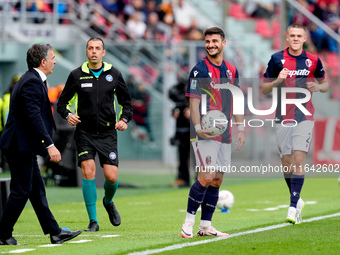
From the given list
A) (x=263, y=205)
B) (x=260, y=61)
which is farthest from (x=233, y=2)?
(x=263, y=205)

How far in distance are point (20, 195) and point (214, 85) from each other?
7.13ft

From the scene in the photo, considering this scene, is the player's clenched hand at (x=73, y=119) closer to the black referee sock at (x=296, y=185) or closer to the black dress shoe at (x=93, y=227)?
the black dress shoe at (x=93, y=227)

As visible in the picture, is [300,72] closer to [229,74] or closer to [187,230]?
[229,74]

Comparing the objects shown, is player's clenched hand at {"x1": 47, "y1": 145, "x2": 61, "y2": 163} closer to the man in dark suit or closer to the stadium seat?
the man in dark suit

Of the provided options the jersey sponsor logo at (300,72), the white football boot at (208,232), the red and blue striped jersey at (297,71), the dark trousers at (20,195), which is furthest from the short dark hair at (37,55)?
the jersey sponsor logo at (300,72)

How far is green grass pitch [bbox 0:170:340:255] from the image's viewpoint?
26.8 ft

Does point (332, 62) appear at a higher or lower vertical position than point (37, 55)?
lower

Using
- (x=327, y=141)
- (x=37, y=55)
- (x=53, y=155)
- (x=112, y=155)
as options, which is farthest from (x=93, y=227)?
(x=327, y=141)

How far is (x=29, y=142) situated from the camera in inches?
326

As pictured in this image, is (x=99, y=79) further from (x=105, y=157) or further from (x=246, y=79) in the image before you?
(x=246, y=79)

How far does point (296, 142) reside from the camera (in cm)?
1024

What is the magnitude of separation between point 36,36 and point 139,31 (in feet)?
10.6

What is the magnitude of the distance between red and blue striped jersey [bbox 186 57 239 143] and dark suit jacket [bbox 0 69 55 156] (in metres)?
1.50

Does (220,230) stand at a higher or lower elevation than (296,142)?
lower
